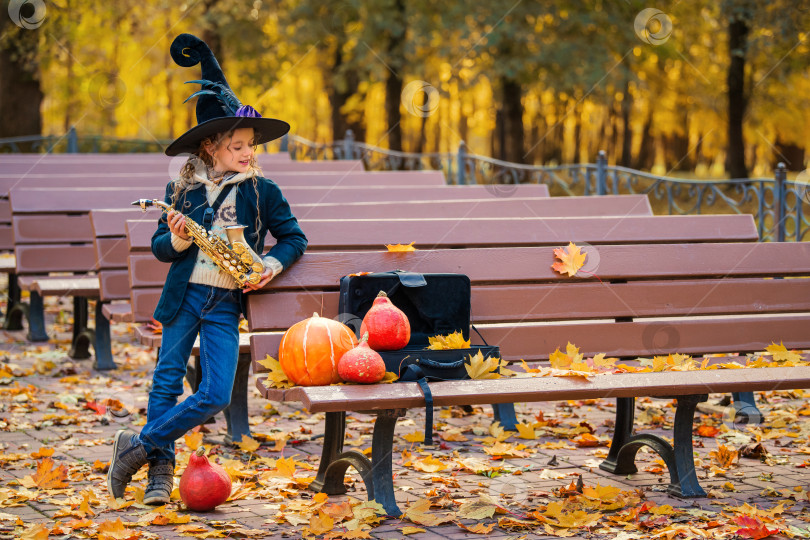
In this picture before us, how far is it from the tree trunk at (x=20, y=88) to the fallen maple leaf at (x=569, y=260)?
58.5ft

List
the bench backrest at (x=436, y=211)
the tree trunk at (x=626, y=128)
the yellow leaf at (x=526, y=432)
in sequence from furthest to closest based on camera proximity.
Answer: the tree trunk at (x=626, y=128)
the bench backrest at (x=436, y=211)
the yellow leaf at (x=526, y=432)

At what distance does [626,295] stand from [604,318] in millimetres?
167

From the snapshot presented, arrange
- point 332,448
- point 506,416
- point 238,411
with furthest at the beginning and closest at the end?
point 506,416, point 238,411, point 332,448

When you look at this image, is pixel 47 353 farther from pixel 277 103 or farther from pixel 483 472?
pixel 277 103

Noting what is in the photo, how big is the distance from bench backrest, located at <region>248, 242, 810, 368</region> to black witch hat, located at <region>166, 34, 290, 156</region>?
67 centimetres

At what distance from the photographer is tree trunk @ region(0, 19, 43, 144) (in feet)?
68.3

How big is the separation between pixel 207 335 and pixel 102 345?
3.97 meters

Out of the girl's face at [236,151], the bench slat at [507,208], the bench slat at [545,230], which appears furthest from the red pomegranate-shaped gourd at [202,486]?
the bench slat at [507,208]

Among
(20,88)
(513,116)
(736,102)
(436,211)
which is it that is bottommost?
(436,211)

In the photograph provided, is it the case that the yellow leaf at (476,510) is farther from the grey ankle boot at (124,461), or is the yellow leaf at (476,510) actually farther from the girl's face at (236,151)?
the girl's face at (236,151)

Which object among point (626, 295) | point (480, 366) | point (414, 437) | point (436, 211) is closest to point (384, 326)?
point (480, 366)

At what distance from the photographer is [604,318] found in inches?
211

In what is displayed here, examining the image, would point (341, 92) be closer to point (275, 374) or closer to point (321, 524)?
point (275, 374)

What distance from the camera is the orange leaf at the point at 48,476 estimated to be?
187 inches
